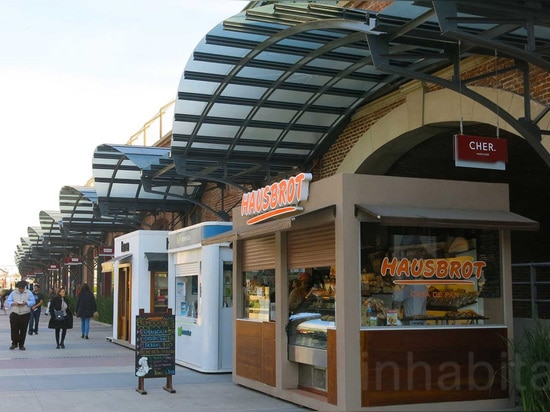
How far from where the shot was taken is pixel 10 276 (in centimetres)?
16850

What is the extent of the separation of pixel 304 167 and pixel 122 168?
681 centimetres

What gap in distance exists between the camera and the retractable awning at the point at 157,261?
66.4 feet

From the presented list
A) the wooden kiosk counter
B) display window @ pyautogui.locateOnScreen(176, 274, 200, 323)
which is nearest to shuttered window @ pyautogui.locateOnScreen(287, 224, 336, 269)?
the wooden kiosk counter

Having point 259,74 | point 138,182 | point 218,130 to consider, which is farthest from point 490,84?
point 138,182

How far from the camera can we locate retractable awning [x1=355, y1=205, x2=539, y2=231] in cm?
973

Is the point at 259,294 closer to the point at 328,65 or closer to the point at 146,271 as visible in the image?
the point at 328,65

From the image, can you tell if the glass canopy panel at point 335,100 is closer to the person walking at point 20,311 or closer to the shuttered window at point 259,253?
the shuttered window at point 259,253

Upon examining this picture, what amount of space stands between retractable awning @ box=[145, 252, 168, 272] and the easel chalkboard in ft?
24.9

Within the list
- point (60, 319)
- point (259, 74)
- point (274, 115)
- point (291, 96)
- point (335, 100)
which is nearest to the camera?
point (259, 74)

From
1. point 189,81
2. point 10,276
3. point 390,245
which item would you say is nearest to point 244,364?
point 390,245

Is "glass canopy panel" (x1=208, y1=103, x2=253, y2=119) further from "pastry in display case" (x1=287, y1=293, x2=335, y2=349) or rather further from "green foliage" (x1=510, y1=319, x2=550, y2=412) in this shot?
"green foliage" (x1=510, y1=319, x2=550, y2=412)

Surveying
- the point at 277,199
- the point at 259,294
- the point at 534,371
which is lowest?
the point at 534,371

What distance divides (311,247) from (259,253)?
6.72 ft

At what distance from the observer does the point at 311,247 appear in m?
11.1
